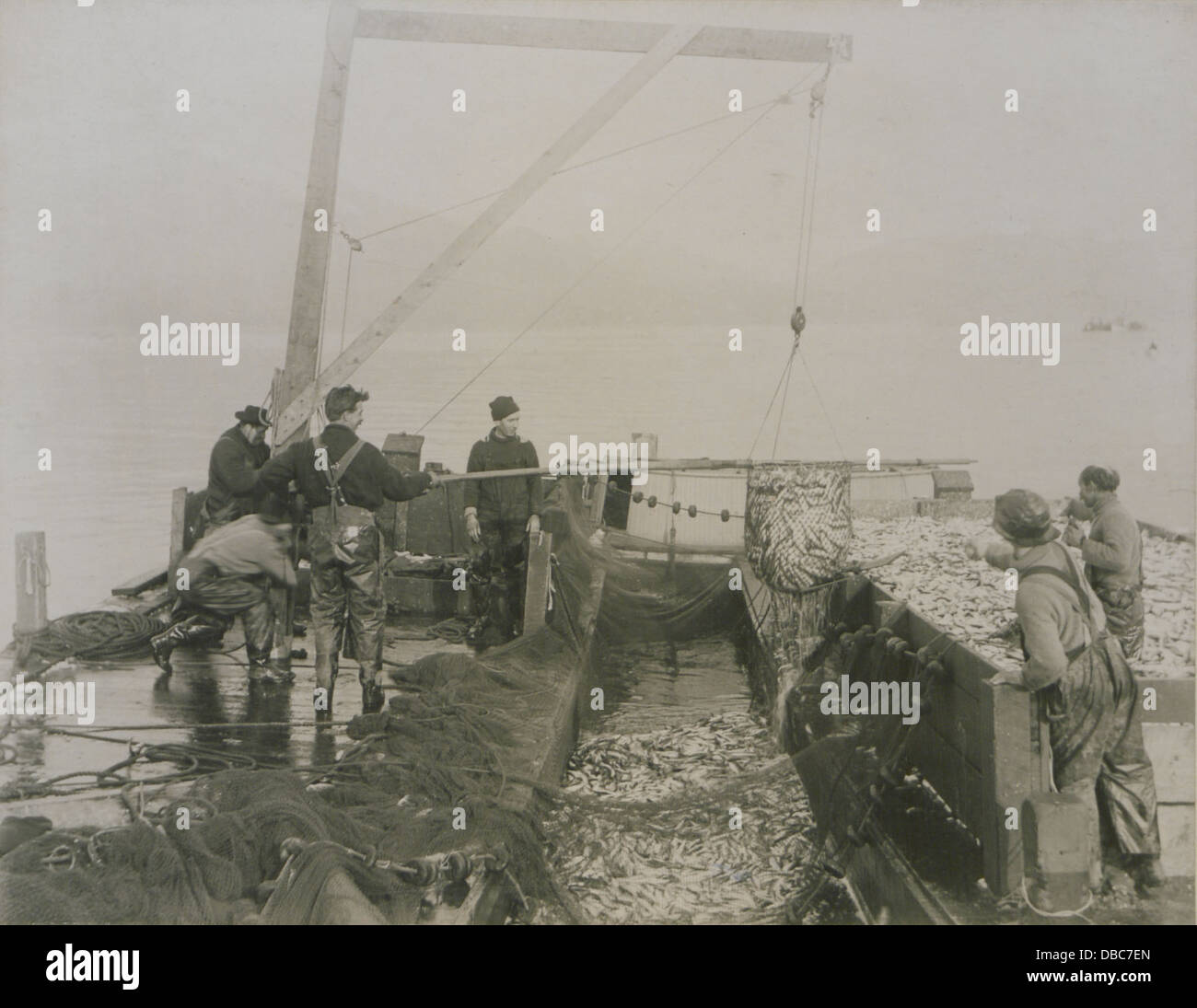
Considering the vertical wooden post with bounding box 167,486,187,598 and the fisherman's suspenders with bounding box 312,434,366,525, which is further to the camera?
the vertical wooden post with bounding box 167,486,187,598

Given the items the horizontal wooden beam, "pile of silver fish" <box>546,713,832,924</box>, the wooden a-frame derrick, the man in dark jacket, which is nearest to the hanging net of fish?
"pile of silver fish" <box>546,713,832,924</box>

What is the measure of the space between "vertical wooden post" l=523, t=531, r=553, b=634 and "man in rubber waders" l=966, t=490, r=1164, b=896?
295 centimetres

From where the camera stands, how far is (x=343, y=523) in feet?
15.6

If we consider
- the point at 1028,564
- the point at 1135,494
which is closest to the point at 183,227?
the point at 1028,564

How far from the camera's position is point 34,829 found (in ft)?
11.5

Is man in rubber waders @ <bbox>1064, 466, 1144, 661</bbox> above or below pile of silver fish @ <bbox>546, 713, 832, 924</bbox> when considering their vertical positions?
above

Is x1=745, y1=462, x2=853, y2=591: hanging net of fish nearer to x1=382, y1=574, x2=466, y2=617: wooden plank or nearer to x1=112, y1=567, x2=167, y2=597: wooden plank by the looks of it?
x1=382, y1=574, x2=466, y2=617: wooden plank

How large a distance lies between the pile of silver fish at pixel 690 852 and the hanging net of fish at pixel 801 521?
103 centimetres

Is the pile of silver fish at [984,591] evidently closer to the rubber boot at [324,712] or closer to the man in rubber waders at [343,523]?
the man in rubber waders at [343,523]

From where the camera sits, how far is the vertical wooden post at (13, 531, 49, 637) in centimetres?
457

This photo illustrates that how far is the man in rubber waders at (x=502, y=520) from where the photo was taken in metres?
6.17

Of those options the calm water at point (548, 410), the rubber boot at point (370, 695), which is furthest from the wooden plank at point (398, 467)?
the rubber boot at point (370, 695)

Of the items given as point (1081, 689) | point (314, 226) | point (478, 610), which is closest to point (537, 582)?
point (478, 610)

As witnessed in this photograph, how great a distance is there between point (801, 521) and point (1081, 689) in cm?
166
